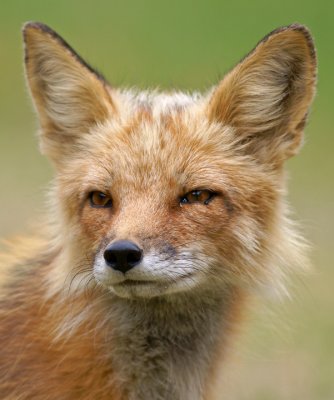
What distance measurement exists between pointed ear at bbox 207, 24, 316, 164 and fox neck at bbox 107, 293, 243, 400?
1195 mm

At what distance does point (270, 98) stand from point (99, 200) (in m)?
1.51

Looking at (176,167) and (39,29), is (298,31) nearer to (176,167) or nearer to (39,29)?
(176,167)

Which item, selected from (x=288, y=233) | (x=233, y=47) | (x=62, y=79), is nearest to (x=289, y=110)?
(x=288, y=233)

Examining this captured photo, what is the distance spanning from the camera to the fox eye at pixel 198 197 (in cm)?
791

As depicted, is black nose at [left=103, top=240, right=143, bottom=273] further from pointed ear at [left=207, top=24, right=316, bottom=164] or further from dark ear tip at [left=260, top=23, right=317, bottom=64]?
dark ear tip at [left=260, top=23, right=317, bottom=64]

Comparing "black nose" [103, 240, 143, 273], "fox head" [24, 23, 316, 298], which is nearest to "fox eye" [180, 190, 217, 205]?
"fox head" [24, 23, 316, 298]

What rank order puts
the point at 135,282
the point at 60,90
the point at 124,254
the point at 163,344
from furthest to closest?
the point at 60,90 → the point at 163,344 → the point at 135,282 → the point at 124,254

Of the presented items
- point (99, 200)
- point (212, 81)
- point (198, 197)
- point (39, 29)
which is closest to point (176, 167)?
point (198, 197)

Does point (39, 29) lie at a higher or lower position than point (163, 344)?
higher

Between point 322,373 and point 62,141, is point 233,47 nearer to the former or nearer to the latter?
point 322,373

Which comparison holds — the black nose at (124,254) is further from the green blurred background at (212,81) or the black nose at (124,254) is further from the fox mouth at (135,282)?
the green blurred background at (212,81)

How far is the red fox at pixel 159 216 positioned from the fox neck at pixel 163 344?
10mm

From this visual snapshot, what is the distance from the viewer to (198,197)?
7941 millimetres

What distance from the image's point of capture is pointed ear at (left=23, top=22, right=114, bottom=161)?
8508mm
